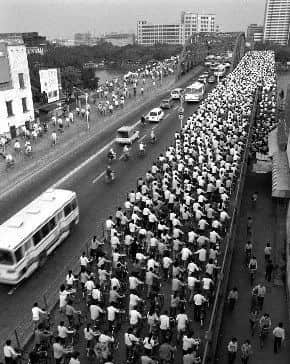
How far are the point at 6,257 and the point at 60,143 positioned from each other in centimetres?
2039

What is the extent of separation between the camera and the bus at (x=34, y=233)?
50.4 ft

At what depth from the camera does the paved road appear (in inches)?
596

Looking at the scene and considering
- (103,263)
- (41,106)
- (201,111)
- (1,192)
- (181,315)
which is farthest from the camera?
(41,106)

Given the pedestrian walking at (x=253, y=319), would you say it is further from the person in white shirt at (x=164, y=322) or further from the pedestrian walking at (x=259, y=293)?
the person in white shirt at (x=164, y=322)

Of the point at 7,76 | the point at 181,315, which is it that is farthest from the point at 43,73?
the point at 181,315

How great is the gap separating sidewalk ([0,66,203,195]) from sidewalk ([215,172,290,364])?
15.1 metres

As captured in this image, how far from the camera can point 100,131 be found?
3934 centimetres

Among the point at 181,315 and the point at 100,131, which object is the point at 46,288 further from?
the point at 100,131

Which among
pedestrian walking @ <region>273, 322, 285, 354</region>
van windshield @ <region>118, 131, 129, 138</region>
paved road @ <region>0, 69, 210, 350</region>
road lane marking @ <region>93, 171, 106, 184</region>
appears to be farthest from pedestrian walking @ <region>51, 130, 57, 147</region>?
pedestrian walking @ <region>273, 322, 285, 354</region>

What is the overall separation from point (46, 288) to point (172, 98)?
41.4m

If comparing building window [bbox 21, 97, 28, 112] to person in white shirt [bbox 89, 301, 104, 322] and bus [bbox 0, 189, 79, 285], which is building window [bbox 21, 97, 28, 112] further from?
person in white shirt [bbox 89, 301, 104, 322]

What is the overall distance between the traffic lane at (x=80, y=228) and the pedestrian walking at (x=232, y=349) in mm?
6787

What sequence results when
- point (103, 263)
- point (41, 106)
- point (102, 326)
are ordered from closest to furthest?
1. point (102, 326)
2. point (103, 263)
3. point (41, 106)

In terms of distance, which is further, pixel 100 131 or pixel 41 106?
pixel 41 106
